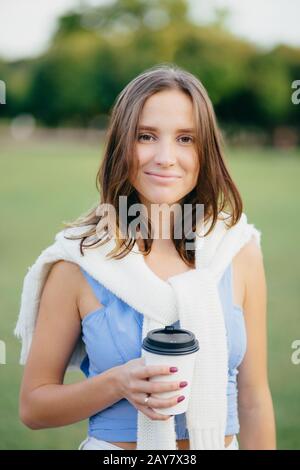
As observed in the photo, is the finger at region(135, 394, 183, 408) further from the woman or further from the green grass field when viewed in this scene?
the green grass field

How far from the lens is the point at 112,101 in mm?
53969

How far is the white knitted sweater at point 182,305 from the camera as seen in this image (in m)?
1.78

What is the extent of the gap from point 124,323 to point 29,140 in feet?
157

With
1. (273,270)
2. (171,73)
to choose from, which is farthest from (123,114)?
(273,270)

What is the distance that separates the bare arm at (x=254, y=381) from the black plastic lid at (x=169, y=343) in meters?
0.46

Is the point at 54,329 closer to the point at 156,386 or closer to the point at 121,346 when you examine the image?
the point at 121,346

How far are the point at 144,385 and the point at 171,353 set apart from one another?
123mm

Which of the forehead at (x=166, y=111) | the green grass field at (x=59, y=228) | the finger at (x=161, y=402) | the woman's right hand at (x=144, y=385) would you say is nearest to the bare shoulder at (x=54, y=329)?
the woman's right hand at (x=144, y=385)

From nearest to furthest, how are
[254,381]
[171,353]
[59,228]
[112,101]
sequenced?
[171,353] → [254,381] → [59,228] → [112,101]

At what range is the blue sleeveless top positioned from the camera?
1.77 meters

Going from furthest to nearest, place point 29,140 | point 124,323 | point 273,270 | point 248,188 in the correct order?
1. point 29,140
2. point 248,188
3. point 273,270
4. point 124,323

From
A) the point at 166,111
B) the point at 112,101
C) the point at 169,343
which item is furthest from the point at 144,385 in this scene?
the point at 112,101

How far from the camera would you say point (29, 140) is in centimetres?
4791

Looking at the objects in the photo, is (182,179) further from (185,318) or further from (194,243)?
(185,318)
